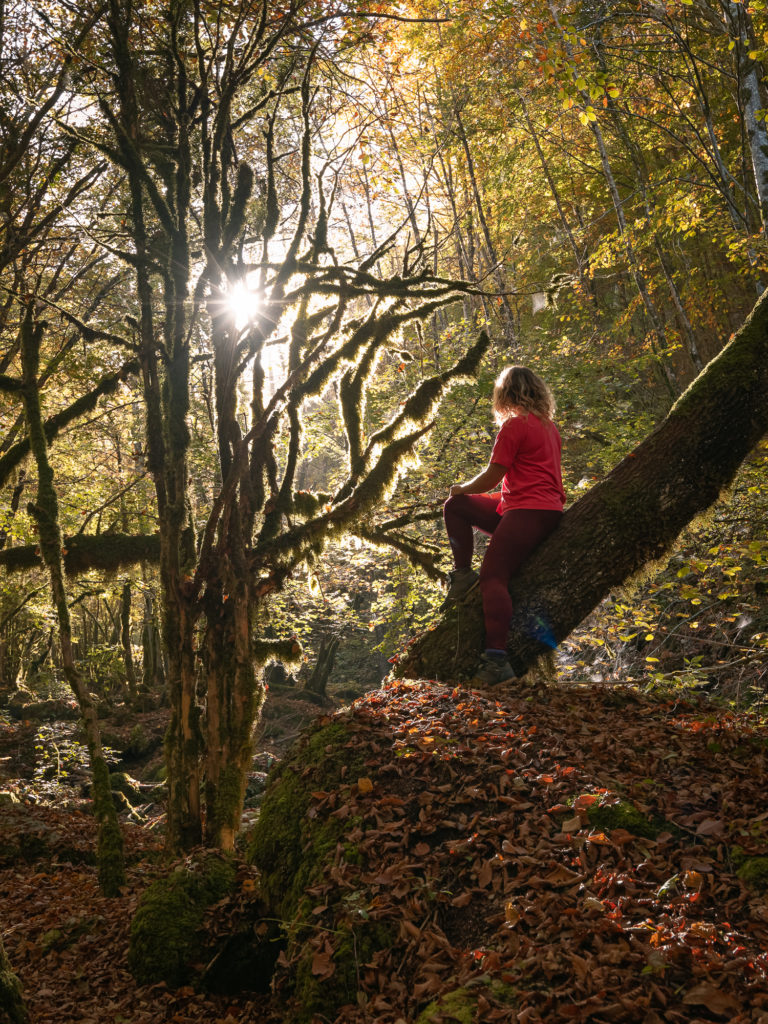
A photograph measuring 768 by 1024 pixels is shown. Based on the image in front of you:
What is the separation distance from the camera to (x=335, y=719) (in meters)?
4.11

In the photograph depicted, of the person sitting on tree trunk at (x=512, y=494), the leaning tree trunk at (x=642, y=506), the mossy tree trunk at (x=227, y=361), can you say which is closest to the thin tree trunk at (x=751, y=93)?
the mossy tree trunk at (x=227, y=361)

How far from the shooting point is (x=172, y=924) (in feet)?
12.2

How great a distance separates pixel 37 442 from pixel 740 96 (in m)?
9.66

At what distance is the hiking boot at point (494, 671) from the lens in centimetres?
445

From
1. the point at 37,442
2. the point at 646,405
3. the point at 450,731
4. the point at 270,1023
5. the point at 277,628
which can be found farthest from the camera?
the point at 646,405

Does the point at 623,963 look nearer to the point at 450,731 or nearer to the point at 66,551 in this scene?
the point at 450,731

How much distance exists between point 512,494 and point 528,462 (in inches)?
10.9

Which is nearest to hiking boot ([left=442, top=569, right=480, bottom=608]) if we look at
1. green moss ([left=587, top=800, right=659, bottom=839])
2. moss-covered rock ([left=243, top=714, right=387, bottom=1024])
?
moss-covered rock ([left=243, top=714, right=387, bottom=1024])

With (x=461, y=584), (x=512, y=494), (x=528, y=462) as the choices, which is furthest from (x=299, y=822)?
(x=528, y=462)

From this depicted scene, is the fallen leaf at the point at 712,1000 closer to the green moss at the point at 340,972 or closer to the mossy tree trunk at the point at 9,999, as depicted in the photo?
the green moss at the point at 340,972

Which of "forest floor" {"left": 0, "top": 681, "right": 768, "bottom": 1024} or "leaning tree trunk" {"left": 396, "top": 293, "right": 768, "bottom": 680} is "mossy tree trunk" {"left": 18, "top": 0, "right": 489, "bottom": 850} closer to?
"forest floor" {"left": 0, "top": 681, "right": 768, "bottom": 1024}

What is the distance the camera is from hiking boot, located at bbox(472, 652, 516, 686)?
4.45 metres

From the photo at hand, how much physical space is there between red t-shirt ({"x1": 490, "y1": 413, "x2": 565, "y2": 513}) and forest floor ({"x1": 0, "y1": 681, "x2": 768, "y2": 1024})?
4.54ft

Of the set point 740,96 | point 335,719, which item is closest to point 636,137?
point 740,96
